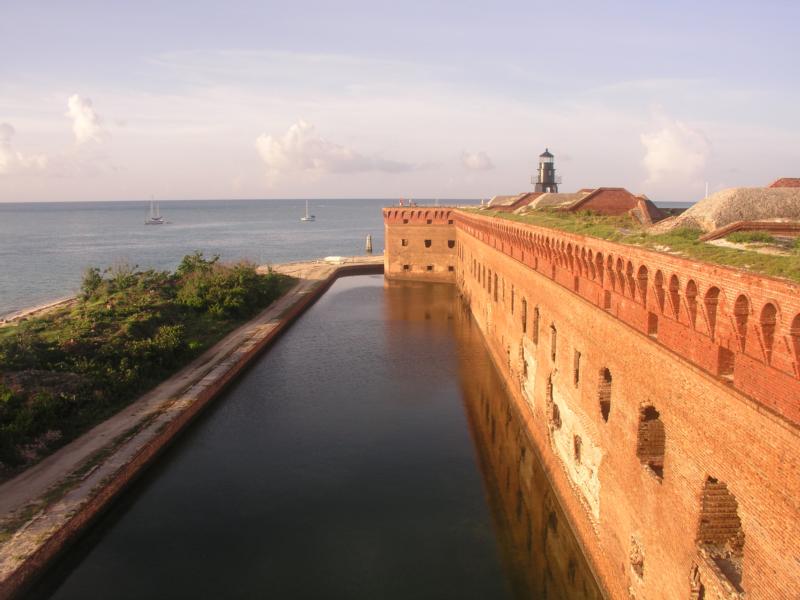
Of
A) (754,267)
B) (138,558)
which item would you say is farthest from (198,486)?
(754,267)

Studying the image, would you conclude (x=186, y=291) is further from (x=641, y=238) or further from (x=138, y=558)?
(x=641, y=238)

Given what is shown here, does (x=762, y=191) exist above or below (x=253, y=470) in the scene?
above

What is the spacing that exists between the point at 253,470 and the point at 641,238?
33.1 feet

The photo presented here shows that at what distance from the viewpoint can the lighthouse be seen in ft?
147

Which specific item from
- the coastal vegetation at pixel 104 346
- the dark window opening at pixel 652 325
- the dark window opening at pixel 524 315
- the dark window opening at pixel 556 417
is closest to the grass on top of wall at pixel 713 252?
the dark window opening at pixel 652 325

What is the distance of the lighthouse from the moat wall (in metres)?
31.7

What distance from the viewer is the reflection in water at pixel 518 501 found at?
33.4ft

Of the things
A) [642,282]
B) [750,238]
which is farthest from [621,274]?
[750,238]

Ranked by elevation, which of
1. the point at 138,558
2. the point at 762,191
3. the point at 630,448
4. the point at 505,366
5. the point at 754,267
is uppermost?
the point at 762,191

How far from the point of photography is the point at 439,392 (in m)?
19.6

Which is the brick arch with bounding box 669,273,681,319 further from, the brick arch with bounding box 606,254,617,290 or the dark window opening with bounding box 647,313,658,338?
the brick arch with bounding box 606,254,617,290

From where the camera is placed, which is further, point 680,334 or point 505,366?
point 505,366

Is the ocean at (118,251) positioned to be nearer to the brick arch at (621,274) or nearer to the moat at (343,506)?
the moat at (343,506)

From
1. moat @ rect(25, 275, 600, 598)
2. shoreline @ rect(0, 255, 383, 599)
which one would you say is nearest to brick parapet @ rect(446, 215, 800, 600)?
moat @ rect(25, 275, 600, 598)
